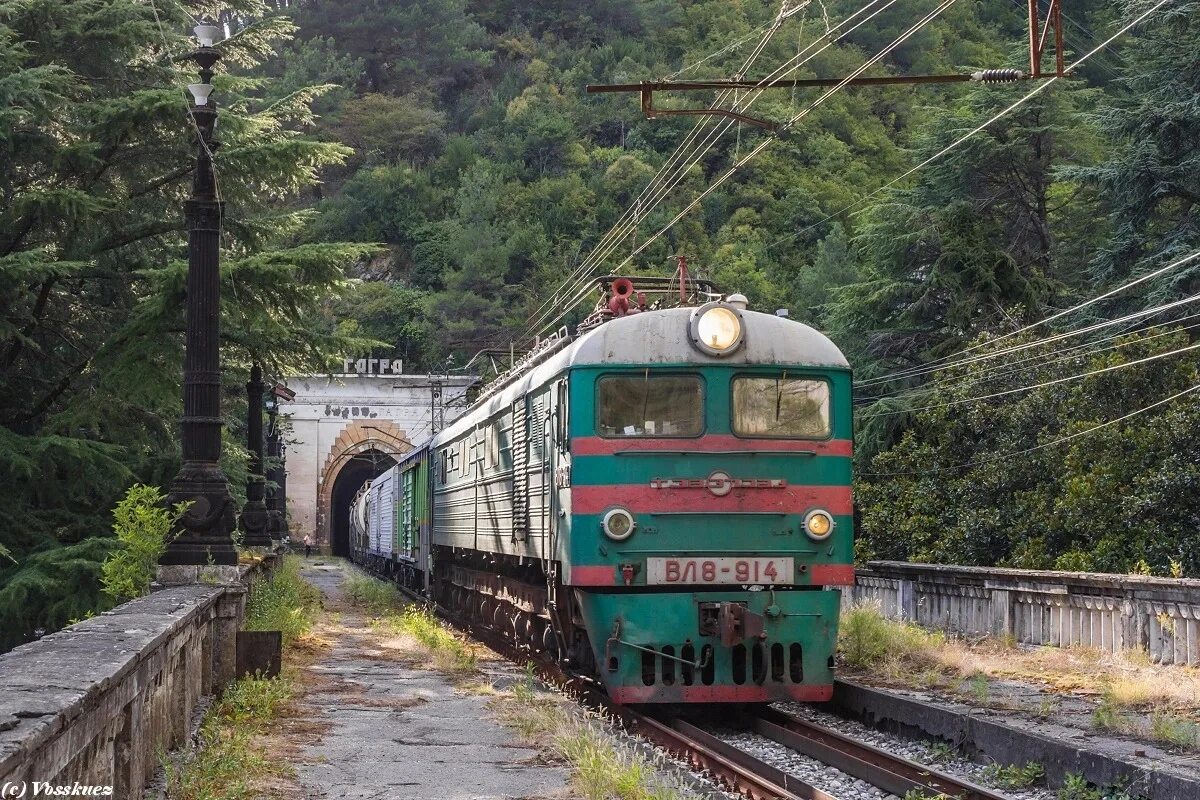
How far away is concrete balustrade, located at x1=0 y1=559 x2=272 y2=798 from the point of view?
4508 millimetres

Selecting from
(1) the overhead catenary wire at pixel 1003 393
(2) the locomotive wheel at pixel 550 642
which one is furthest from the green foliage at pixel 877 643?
(1) the overhead catenary wire at pixel 1003 393

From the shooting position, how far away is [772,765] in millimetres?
10008

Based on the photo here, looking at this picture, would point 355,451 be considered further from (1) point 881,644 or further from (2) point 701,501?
(2) point 701,501

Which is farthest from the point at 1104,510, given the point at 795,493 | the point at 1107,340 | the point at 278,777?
the point at 278,777

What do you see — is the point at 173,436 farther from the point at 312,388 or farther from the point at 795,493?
the point at 312,388

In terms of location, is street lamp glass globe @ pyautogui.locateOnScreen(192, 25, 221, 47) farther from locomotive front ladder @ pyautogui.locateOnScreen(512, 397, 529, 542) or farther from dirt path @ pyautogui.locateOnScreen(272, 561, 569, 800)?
dirt path @ pyautogui.locateOnScreen(272, 561, 569, 800)

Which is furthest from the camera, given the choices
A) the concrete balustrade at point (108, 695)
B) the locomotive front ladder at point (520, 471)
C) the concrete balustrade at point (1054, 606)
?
the locomotive front ladder at point (520, 471)

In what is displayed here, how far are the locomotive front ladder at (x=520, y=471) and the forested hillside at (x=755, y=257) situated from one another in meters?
4.17

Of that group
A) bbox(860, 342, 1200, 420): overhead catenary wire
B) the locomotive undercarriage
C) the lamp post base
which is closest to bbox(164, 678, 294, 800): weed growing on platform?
the lamp post base

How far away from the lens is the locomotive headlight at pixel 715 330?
12.1 m

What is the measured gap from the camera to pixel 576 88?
79.7 m

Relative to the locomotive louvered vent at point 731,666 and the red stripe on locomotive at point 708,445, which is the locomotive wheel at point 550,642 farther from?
the red stripe on locomotive at point 708,445

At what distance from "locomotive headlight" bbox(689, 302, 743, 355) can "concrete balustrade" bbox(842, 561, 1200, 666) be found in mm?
4755

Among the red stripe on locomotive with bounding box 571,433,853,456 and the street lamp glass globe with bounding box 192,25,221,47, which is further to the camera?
the street lamp glass globe with bounding box 192,25,221,47
